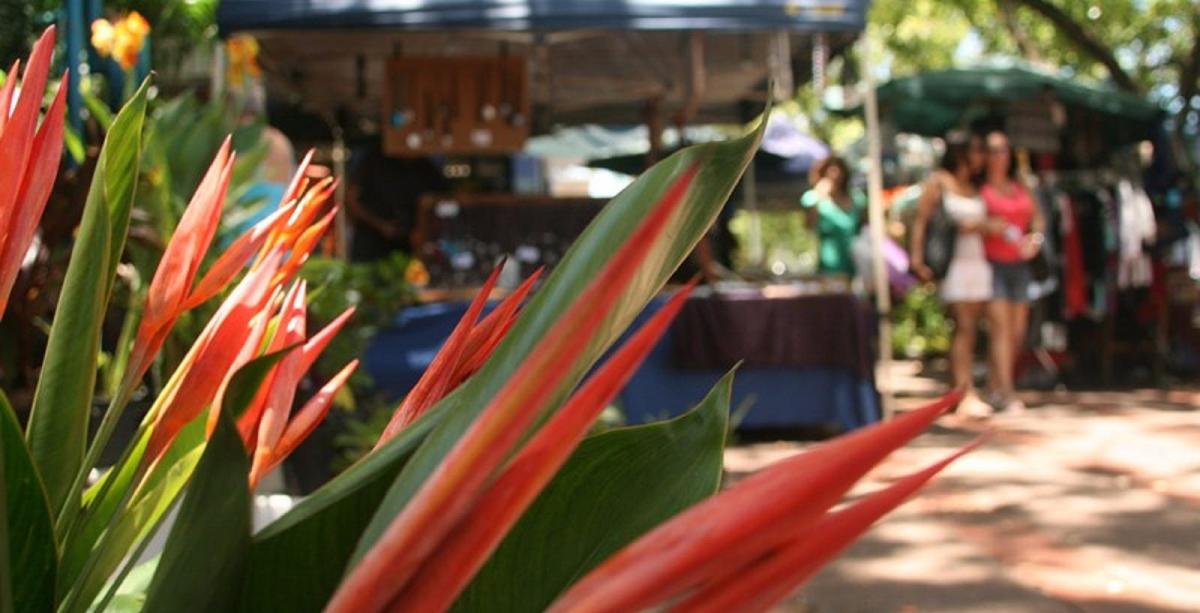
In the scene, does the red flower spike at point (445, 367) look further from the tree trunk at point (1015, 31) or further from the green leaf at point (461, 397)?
the tree trunk at point (1015, 31)

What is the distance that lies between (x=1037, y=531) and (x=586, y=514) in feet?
15.2

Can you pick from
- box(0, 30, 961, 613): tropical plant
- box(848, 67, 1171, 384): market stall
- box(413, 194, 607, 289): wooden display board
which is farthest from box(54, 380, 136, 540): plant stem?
box(848, 67, 1171, 384): market stall

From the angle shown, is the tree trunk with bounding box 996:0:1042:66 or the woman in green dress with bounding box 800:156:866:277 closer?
the woman in green dress with bounding box 800:156:866:277

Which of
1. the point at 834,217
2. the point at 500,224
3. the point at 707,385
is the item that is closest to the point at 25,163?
the point at 707,385

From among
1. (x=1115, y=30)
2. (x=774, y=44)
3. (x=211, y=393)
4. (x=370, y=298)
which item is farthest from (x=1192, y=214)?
(x=211, y=393)

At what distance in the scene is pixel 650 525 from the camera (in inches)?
28.8

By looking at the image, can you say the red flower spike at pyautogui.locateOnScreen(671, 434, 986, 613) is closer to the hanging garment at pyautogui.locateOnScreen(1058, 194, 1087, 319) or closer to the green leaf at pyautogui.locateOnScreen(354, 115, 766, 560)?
the green leaf at pyautogui.locateOnScreen(354, 115, 766, 560)

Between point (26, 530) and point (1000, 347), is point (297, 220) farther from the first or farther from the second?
point (1000, 347)

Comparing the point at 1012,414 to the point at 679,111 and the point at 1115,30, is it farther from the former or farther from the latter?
the point at 1115,30

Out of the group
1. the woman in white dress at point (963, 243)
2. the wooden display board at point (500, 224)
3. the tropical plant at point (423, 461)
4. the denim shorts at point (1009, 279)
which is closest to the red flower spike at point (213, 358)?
the tropical plant at point (423, 461)

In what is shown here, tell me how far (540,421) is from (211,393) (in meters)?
0.37

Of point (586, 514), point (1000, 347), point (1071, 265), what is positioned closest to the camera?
point (586, 514)

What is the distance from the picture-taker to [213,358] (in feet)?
2.73

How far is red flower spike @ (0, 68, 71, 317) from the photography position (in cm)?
79
